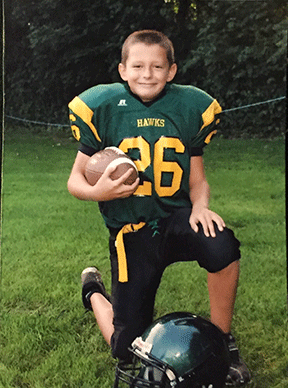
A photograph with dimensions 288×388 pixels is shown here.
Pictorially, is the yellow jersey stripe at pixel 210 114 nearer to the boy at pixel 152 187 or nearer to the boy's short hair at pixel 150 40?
the boy at pixel 152 187

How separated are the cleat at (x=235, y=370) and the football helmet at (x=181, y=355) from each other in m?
0.21

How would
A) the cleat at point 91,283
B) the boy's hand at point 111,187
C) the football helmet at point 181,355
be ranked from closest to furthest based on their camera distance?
the football helmet at point 181,355 → the boy's hand at point 111,187 → the cleat at point 91,283

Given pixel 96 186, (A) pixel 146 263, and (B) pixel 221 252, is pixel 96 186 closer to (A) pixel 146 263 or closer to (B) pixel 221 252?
(A) pixel 146 263

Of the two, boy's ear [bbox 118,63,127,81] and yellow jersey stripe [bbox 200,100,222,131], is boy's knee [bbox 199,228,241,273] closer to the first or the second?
yellow jersey stripe [bbox 200,100,222,131]

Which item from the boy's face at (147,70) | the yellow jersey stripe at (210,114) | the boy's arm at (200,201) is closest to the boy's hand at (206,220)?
the boy's arm at (200,201)

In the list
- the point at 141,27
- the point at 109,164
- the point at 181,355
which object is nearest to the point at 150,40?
the point at 141,27

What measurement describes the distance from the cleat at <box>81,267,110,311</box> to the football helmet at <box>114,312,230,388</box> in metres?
0.41

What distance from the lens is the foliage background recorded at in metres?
2.01

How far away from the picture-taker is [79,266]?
2238mm

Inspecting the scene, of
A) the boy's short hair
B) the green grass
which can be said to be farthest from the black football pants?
the boy's short hair

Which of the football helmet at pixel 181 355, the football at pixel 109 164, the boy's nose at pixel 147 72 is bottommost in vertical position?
the football helmet at pixel 181 355

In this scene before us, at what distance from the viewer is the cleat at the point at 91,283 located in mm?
2143

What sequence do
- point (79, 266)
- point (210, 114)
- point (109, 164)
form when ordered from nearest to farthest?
point (109, 164) < point (210, 114) < point (79, 266)

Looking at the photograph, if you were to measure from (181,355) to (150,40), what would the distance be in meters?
0.94
